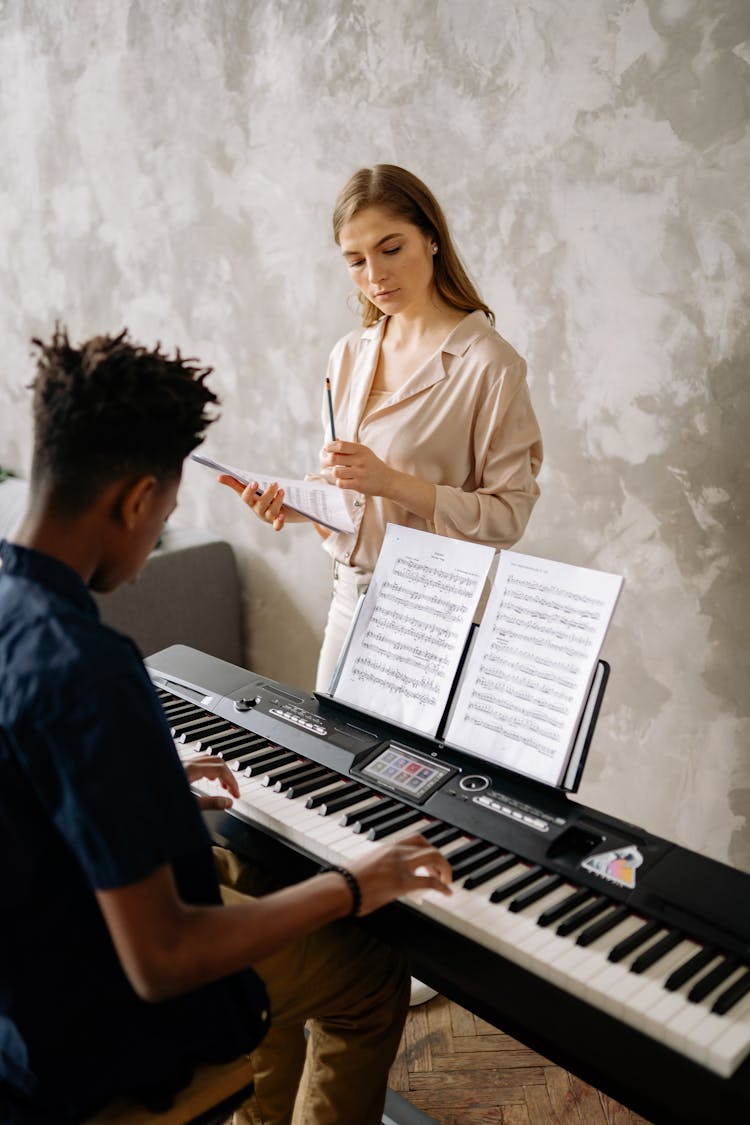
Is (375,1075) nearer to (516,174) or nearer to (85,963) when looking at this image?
(85,963)

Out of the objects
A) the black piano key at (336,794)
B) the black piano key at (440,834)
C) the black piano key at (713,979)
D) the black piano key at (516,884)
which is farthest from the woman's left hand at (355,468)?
the black piano key at (713,979)

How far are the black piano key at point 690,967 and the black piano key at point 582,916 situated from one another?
0.42ft

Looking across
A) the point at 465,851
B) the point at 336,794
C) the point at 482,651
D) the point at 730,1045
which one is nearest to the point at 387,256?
the point at 482,651

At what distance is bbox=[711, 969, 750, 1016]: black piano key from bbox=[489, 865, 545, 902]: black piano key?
0.29 metres

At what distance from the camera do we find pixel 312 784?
1.59 meters

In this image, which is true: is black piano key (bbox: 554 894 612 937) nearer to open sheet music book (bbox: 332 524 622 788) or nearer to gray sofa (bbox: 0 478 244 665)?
open sheet music book (bbox: 332 524 622 788)

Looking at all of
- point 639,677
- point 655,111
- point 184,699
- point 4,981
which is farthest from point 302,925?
point 655,111

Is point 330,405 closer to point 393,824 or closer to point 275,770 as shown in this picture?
point 275,770

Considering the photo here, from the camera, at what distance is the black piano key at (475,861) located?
136cm

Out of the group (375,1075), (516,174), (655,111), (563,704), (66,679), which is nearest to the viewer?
(66,679)

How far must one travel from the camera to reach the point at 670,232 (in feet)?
7.43

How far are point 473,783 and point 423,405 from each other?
0.89 meters

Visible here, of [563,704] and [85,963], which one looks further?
[563,704]

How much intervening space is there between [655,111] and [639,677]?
138 cm
